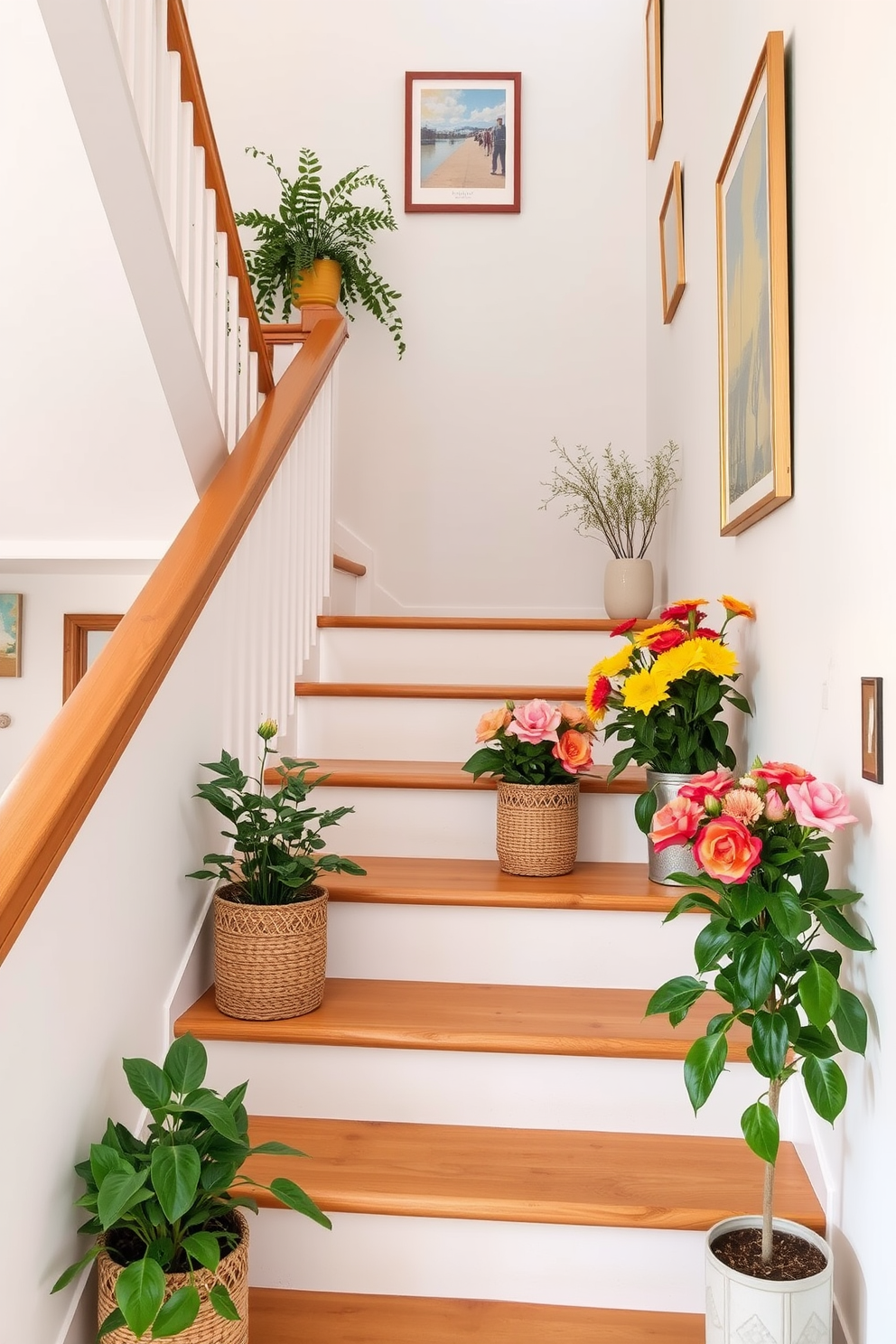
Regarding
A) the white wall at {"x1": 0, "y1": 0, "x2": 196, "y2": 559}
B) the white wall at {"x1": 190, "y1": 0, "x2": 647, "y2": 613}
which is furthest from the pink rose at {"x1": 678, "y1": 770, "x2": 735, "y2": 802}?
the white wall at {"x1": 190, "y1": 0, "x2": 647, "y2": 613}

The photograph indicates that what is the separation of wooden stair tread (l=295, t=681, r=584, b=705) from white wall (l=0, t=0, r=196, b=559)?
654mm

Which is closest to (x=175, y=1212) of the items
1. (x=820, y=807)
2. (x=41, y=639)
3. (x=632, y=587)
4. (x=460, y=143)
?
(x=820, y=807)

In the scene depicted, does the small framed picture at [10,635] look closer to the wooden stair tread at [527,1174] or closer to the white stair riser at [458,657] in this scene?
the white stair riser at [458,657]

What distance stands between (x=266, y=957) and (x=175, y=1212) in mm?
577

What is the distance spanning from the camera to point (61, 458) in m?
2.72

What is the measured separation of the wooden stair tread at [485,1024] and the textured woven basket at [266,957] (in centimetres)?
3

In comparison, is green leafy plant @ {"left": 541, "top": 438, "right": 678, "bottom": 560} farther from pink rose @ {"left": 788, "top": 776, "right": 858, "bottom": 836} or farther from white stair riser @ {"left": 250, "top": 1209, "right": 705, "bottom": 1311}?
white stair riser @ {"left": 250, "top": 1209, "right": 705, "bottom": 1311}

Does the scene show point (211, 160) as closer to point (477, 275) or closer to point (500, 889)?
point (500, 889)

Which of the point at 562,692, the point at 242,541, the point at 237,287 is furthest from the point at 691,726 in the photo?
the point at 237,287

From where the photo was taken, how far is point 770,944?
126 cm

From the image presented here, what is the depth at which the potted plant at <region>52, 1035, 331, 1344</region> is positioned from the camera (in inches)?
47.1

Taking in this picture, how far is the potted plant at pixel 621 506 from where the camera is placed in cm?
328

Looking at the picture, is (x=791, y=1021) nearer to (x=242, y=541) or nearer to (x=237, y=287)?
(x=242, y=541)

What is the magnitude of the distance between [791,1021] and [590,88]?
12.3ft
